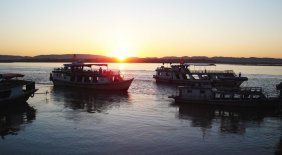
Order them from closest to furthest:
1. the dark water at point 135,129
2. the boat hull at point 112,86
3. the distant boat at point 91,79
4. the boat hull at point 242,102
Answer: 1. the dark water at point 135,129
2. the boat hull at point 242,102
3. the boat hull at point 112,86
4. the distant boat at point 91,79

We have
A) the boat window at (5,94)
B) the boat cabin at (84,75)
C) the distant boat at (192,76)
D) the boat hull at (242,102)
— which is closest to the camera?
the boat window at (5,94)

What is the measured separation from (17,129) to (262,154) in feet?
77.2

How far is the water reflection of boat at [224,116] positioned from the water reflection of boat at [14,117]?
18.8 meters

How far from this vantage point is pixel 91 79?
75438 millimetres

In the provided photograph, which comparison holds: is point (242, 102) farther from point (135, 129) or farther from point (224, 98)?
point (135, 129)

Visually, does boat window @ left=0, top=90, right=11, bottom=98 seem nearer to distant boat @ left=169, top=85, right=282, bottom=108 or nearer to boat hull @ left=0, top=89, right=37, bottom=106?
boat hull @ left=0, top=89, right=37, bottom=106

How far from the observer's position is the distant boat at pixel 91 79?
7088 centimetres

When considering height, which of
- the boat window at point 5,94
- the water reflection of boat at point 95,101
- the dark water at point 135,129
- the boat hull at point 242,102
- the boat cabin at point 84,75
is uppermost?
the boat cabin at point 84,75

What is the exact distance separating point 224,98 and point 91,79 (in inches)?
1325

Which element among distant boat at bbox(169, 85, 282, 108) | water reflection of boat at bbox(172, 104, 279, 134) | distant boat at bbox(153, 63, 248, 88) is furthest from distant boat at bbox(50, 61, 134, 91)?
water reflection of boat at bbox(172, 104, 279, 134)

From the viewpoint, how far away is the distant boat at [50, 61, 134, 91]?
7088 cm

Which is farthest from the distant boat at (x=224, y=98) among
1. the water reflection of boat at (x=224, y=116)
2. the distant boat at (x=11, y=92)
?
the distant boat at (x=11, y=92)

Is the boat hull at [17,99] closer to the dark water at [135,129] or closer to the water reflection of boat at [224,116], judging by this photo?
the dark water at [135,129]

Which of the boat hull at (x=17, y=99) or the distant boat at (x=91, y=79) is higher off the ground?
the distant boat at (x=91, y=79)
